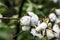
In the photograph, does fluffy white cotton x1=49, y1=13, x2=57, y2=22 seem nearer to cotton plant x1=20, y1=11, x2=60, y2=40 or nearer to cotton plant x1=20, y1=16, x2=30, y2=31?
cotton plant x1=20, y1=11, x2=60, y2=40

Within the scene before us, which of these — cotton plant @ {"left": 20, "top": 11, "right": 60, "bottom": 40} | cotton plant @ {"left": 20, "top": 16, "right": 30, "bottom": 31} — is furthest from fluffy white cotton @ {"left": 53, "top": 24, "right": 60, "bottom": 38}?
cotton plant @ {"left": 20, "top": 16, "right": 30, "bottom": 31}

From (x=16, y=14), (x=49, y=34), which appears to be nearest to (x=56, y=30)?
(x=49, y=34)

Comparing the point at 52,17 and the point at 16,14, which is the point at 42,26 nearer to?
the point at 52,17

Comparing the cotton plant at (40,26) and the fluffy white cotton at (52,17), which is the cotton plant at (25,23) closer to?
the cotton plant at (40,26)

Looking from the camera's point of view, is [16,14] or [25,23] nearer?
[25,23]

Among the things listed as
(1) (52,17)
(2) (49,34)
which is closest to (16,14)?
(1) (52,17)

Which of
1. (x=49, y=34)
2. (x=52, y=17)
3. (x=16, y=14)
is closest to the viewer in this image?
(x=49, y=34)

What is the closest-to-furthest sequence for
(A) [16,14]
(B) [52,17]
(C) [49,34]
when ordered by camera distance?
(C) [49,34], (B) [52,17], (A) [16,14]

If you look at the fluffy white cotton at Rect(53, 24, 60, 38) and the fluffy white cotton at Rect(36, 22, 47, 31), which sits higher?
the fluffy white cotton at Rect(36, 22, 47, 31)

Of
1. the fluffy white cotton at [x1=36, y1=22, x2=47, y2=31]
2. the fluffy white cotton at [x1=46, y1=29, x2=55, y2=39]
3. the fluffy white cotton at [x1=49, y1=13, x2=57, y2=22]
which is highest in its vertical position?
the fluffy white cotton at [x1=49, y1=13, x2=57, y2=22]

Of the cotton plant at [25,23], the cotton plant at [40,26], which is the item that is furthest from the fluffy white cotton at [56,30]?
the cotton plant at [25,23]
